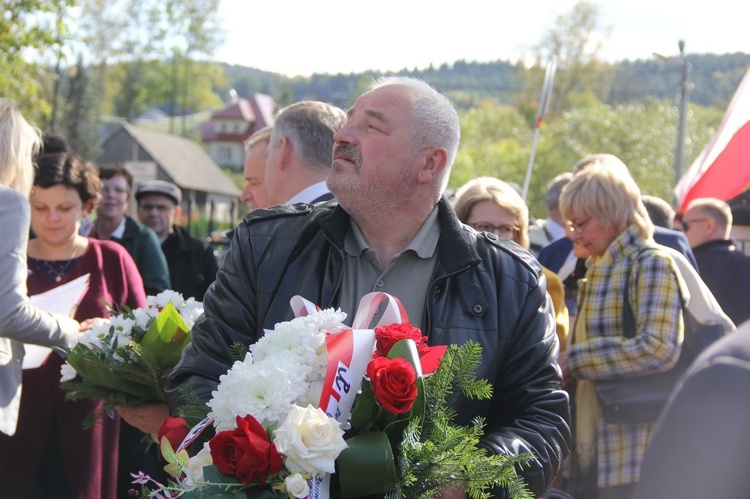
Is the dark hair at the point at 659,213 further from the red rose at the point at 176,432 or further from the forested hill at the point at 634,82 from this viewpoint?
the forested hill at the point at 634,82

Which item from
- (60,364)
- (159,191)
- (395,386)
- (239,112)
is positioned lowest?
(239,112)

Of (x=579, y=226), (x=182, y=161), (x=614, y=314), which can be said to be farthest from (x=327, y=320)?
(x=182, y=161)

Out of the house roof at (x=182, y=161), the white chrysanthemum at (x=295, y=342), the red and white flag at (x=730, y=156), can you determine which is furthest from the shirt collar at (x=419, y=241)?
the house roof at (x=182, y=161)

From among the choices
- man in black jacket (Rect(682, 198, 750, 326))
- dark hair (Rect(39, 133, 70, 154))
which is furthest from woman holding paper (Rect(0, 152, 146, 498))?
man in black jacket (Rect(682, 198, 750, 326))

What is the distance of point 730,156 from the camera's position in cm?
501

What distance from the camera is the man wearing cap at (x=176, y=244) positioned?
7094 millimetres

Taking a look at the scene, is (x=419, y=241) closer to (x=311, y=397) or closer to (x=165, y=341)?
(x=311, y=397)

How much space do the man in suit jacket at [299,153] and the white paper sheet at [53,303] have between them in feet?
4.40

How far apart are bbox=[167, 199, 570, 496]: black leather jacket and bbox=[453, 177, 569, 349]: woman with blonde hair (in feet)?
5.89

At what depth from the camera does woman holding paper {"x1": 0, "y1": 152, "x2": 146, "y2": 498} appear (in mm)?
4895

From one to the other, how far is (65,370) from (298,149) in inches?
56.6

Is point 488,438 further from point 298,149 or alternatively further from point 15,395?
point 15,395

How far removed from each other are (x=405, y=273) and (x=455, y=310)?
24cm

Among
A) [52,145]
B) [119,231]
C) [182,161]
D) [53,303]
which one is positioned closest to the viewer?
[53,303]
